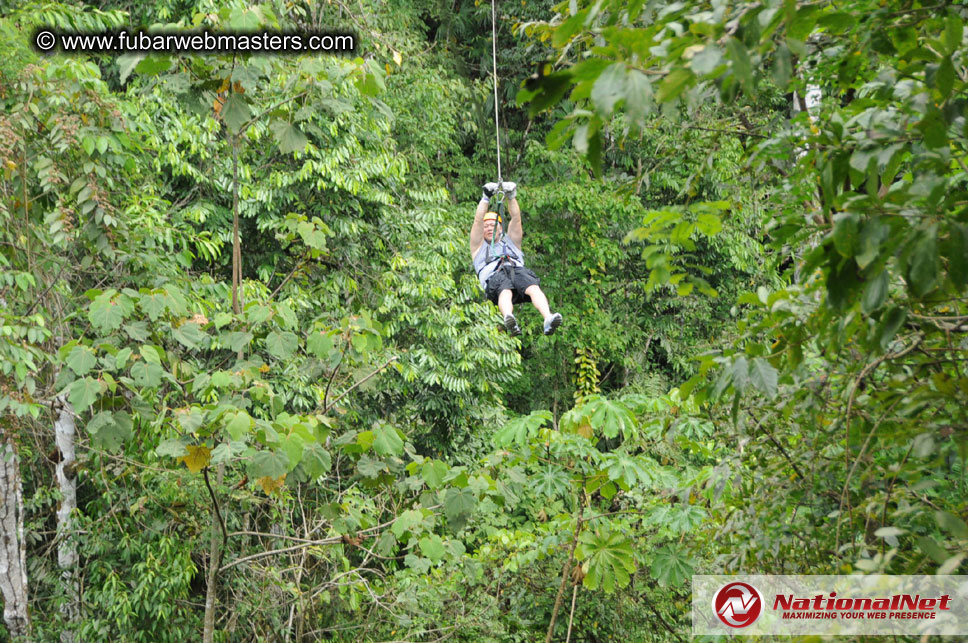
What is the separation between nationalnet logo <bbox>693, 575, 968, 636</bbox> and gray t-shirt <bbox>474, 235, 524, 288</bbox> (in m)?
2.83

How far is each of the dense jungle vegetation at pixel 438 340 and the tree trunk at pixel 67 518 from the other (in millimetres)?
24

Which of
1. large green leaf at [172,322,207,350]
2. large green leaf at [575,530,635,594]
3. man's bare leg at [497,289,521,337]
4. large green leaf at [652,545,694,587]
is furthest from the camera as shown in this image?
man's bare leg at [497,289,521,337]

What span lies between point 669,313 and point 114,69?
7.41 meters

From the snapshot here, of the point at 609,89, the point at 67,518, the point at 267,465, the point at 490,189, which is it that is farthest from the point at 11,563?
the point at 609,89

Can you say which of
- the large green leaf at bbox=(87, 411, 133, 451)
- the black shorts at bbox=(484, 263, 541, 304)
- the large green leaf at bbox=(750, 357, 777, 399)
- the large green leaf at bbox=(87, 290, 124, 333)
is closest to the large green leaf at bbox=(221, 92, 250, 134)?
the large green leaf at bbox=(87, 290, 124, 333)

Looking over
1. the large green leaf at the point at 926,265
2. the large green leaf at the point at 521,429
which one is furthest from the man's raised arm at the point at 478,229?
the large green leaf at the point at 926,265

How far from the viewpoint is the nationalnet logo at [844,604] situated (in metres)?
1.91

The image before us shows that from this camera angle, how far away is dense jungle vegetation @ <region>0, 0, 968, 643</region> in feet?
4.75

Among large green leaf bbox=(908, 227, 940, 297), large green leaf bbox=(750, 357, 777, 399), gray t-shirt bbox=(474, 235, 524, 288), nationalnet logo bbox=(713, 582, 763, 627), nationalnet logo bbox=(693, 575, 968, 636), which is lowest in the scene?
nationalnet logo bbox=(713, 582, 763, 627)

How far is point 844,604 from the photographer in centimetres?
227

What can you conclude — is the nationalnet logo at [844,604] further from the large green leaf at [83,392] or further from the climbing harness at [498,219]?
the climbing harness at [498,219]

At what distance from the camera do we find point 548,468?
420 centimetres

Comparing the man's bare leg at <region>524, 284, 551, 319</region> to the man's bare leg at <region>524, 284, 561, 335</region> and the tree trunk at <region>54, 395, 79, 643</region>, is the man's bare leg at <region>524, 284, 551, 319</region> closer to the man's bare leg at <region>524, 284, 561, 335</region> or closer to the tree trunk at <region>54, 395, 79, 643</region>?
the man's bare leg at <region>524, 284, 561, 335</region>

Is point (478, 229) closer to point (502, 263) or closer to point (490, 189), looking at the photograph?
point (502, 263)
